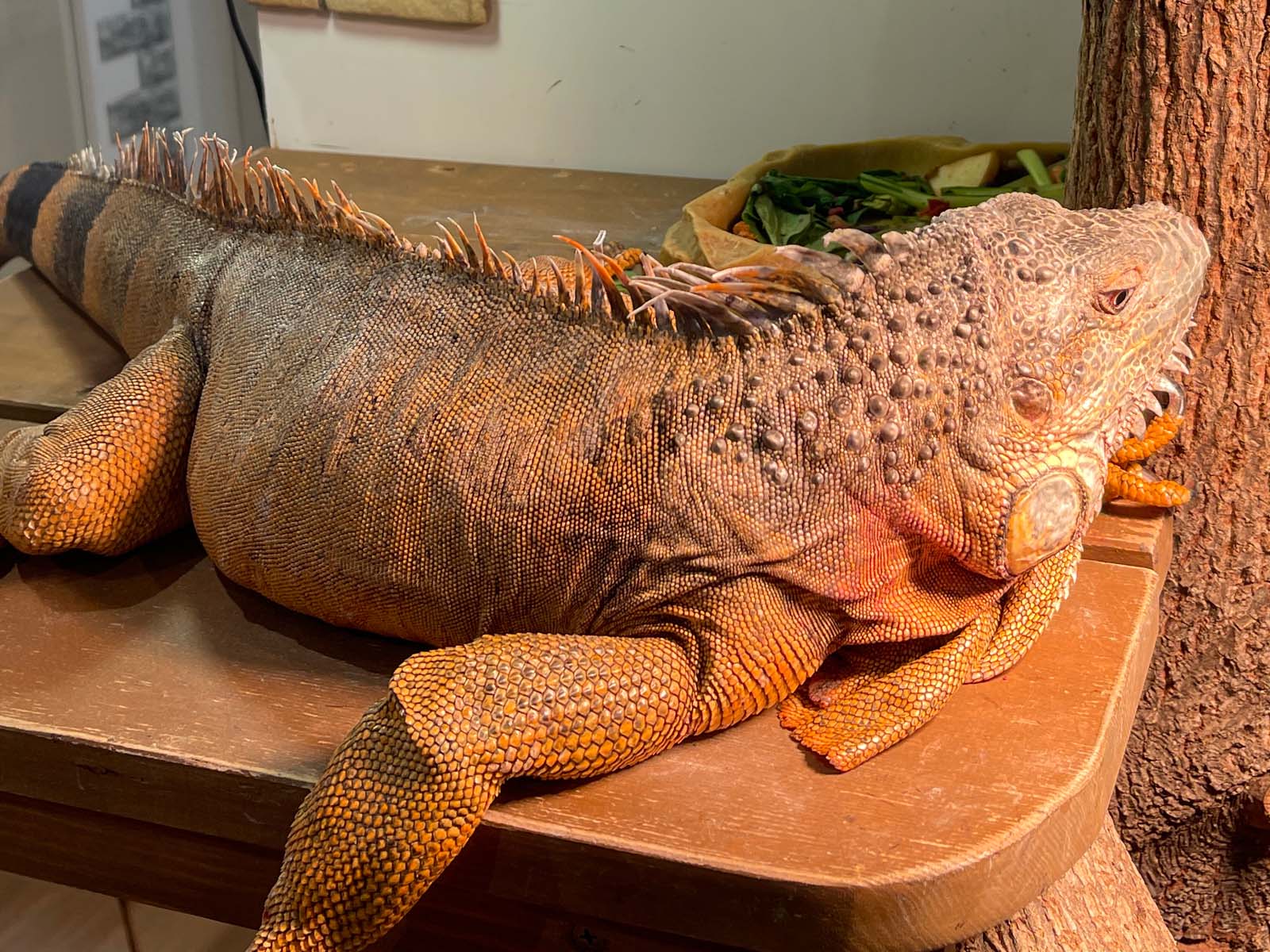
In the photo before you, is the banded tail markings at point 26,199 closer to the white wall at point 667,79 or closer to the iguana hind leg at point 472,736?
the white wall at point 667,79

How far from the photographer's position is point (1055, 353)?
156 centimetres

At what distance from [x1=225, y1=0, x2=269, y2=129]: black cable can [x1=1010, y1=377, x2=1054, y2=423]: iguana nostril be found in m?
3.64

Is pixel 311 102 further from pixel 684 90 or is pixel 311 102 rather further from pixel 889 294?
pixel 889 294

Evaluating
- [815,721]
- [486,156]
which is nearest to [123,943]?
[815,721]

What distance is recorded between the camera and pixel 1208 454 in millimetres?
2150

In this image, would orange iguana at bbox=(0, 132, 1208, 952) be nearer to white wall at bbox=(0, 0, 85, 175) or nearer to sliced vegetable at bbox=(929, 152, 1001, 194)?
sliced vegetable at bbox=(929, 152, 1001, 194)

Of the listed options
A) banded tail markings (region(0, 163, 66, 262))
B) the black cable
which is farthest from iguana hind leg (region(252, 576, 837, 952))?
the black cable

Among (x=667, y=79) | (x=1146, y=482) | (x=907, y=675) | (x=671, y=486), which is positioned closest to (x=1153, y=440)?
(x=1146, y=482)

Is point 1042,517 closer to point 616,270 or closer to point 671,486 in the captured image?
point 671,486

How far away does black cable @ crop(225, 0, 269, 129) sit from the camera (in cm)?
445

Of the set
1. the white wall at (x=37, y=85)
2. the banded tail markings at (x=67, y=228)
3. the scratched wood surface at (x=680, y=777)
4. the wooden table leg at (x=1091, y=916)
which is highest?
the white wall at (x=37, y=85)

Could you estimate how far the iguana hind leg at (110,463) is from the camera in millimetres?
2023

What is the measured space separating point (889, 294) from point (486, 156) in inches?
117

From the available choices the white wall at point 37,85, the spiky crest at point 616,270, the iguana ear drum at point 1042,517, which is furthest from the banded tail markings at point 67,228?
the iguana ear drum at point 1042,517
